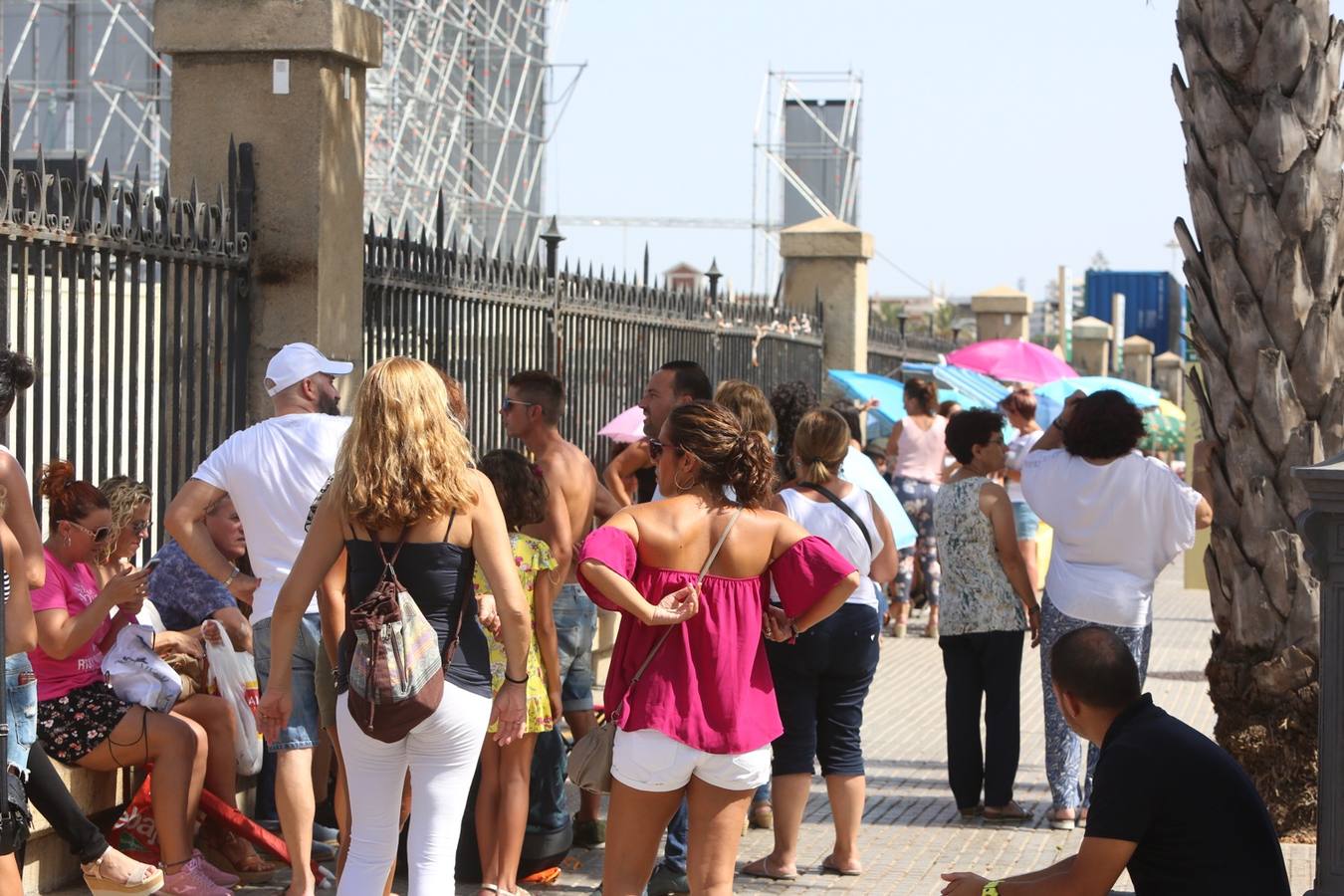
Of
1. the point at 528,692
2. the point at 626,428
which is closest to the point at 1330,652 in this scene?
the point at 528,692

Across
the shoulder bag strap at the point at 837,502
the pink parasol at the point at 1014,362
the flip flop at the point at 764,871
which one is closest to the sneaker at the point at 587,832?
the flip flop at the point at 764,871

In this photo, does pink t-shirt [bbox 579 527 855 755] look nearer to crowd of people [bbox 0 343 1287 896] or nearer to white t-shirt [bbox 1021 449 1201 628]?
crowd of people [bbox 0 343 1287 896]

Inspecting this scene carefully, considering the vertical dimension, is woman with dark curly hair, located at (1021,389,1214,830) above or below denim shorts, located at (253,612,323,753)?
above

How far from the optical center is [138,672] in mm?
6105

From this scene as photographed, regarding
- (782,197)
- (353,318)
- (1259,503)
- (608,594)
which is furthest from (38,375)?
(782,197)

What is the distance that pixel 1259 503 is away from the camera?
7.14 meters

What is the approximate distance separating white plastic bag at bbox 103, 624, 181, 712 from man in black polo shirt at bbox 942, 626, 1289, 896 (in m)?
3.27

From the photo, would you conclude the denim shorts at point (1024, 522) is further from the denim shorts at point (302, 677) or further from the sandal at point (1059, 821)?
the denim shorts at point (302, 677)

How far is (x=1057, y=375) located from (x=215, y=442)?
45.1 ft

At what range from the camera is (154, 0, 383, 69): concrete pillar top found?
7.86 m

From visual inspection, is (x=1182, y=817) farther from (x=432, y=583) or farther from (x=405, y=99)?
(x=405, y=99)

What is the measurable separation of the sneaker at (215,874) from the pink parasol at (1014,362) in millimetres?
13961

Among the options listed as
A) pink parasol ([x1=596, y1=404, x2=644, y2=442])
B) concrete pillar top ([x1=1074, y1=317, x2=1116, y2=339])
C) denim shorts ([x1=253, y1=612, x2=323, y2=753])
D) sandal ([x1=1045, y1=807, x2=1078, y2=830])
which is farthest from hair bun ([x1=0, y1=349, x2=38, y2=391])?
concrete pillar top ([x1=1074, y1=317, x2=1116, y2=339])

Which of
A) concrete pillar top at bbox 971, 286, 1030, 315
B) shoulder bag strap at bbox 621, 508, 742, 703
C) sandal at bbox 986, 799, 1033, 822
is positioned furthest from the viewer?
concrete pillar top at bbox 971, 286, 1030, 315
